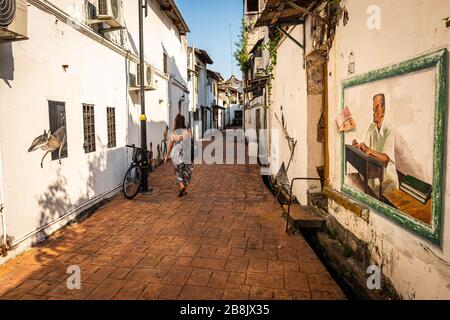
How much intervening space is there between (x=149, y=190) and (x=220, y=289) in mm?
4920

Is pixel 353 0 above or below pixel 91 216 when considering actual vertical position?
above

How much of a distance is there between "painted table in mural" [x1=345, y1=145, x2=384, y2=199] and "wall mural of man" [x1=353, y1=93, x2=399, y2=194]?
59 millimetres

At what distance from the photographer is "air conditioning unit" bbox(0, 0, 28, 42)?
3.31 meters

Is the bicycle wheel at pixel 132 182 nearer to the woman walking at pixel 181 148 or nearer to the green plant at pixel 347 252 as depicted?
the woman walking at pixel 181 148

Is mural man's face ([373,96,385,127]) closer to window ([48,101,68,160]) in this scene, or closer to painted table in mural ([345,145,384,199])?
painted table in mural ([345,145,384,199])

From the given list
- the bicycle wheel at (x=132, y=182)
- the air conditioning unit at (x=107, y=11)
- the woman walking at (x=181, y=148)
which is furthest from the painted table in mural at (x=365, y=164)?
the air conditioning unit at (x=107, y=11)

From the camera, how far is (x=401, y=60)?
9.10 ft

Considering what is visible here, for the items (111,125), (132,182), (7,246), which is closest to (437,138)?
(7,246)

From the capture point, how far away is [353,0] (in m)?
3.87

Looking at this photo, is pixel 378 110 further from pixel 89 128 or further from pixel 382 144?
pixel 89 128

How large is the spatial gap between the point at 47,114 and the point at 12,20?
1525 millimetres

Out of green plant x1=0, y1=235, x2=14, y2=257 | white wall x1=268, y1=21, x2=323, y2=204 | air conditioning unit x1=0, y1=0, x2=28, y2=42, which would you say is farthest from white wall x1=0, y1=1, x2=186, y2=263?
white wall x1=268, y1=21, x2=323, y2=204

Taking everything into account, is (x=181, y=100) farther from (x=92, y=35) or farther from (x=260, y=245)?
(x=260, y=245)
